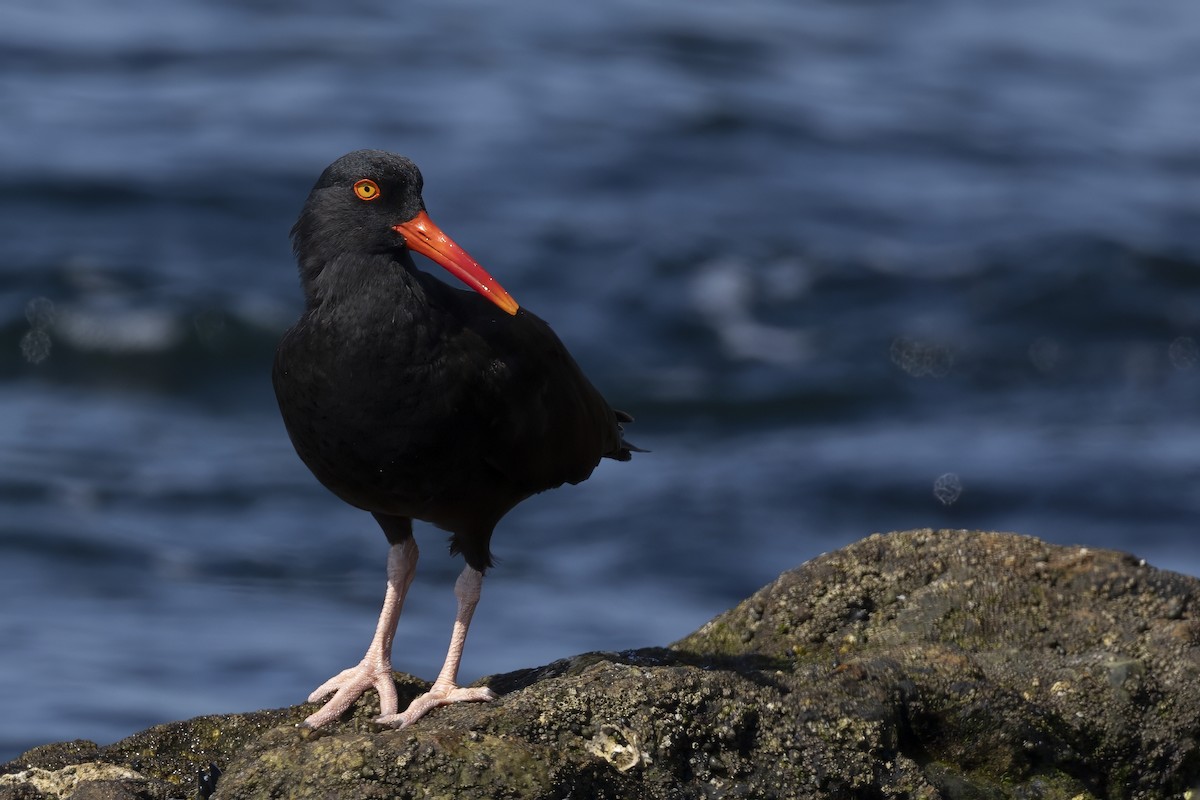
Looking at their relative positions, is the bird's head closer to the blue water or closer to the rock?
the rock

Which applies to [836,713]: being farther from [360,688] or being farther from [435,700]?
[360,688]

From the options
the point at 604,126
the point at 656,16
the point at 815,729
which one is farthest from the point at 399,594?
the point at 656,16

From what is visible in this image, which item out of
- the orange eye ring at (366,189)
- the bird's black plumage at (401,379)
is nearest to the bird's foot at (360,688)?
the bird's black plumage at (401,379)

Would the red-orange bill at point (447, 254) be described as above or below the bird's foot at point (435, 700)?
above

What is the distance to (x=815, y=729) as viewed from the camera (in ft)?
15.4

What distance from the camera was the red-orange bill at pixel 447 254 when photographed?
5.57 m

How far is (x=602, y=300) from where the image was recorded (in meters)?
16.2

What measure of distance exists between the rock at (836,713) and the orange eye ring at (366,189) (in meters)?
1.67

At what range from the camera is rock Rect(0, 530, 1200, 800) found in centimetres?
445

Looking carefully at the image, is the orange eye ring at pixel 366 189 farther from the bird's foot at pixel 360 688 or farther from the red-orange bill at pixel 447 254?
the bird's foot at pixel 360 688

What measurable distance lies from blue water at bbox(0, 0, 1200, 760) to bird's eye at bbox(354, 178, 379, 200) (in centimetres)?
492

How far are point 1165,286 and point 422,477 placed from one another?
1286 cm

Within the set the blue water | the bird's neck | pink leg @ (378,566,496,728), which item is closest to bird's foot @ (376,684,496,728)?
pink leg @ (378,566,496,728)

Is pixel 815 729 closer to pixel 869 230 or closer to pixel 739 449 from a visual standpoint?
pixel 739 449
